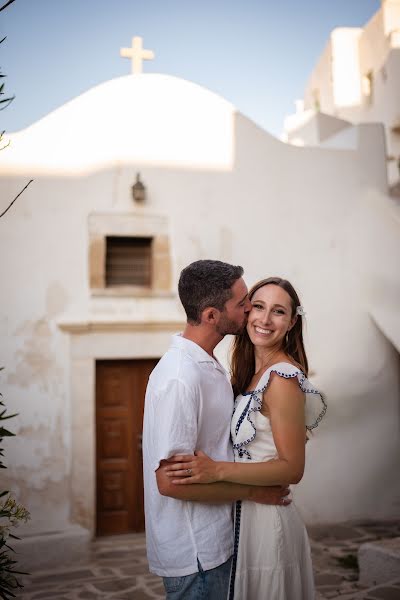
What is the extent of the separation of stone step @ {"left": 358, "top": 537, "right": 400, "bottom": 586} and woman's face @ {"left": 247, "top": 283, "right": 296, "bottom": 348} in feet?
9.70

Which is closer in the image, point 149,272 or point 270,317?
point 270,317

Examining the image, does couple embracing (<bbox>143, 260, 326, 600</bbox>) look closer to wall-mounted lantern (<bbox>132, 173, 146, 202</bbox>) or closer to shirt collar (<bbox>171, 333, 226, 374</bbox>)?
shirt collar (<bbox>171, 333, 226, 374</bbox>)

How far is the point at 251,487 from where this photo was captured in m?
2.00

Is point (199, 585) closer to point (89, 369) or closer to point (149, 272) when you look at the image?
point (89, 369)

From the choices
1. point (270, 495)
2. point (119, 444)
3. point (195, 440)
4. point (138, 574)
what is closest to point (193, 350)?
point (195, 440)

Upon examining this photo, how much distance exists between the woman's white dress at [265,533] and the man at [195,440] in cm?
6

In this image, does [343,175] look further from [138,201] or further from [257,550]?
[257,550]

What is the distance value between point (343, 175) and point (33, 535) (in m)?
5.55

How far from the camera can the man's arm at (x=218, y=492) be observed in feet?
5.97

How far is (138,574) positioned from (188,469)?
3.91 meters

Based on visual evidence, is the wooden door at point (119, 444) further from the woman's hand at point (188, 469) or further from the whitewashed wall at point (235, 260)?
the woman's hand at point (188, 469)

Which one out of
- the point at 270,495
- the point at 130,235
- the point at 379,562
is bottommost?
the point at 379,562

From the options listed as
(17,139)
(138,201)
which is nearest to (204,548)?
(138,201)

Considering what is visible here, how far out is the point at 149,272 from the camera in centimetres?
645
